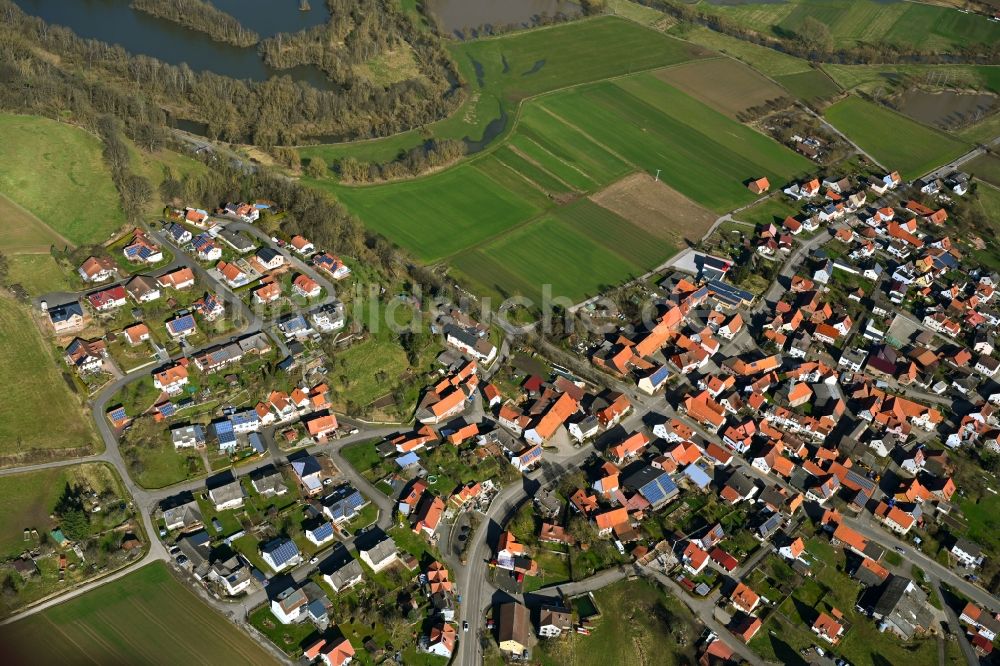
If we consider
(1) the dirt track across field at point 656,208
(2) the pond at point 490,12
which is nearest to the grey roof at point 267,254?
(1) the dirt track across field at point 656,208

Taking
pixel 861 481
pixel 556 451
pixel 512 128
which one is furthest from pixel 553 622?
pixel 512 128

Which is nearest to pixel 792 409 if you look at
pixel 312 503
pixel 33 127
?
pixel 312 503

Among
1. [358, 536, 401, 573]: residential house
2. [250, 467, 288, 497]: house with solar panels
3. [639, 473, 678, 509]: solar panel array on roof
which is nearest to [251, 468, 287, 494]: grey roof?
[250, 467, 288, 497]: house with solar panels

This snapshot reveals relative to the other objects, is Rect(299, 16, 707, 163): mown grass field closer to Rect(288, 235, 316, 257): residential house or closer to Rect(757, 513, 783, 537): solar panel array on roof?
Rect(288, 235, 316, 257): residential house

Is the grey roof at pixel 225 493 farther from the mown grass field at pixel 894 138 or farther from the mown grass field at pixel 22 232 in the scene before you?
the mown grass field at pixel 894 138

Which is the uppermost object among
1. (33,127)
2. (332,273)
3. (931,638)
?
(33,127)

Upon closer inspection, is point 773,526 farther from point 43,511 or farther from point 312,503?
point 43,511
